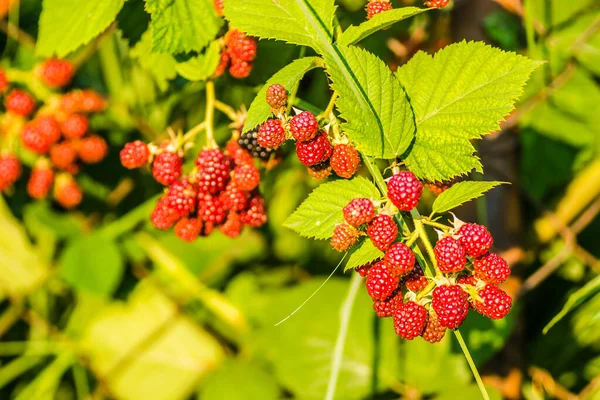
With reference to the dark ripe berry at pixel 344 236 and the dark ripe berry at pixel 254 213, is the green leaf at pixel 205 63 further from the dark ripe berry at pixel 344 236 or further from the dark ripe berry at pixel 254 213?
the dark ripe berry at pixel 344 236

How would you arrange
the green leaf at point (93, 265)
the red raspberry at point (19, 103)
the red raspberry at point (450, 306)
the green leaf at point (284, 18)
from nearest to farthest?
the red raspberry at point (450, 306) < the green leaf at point (284, 18) < the red raspberry at point (19, 103) < the green leaf at point (93, 265)

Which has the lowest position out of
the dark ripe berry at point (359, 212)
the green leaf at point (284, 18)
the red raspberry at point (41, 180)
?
the red raspberry at point (41, 180)

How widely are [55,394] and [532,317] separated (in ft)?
4.82

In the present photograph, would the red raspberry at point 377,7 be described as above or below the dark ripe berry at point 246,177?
above

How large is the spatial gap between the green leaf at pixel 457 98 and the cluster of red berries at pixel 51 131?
3.45 ft

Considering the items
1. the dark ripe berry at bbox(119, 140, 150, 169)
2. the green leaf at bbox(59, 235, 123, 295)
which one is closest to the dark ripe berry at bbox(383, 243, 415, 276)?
the dark ripe berry at bbox(119, 140, 150, 169)

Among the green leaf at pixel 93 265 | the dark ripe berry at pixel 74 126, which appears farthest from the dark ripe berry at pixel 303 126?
the green leaf at pixel 93 265

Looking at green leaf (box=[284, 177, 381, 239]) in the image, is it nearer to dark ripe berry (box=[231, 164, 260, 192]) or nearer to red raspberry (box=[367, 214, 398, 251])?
red raspberry (box=[367, 214, 398, 251])

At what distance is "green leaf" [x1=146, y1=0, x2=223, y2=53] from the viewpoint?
3.06ft

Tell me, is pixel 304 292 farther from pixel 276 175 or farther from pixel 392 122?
pixel 392 122

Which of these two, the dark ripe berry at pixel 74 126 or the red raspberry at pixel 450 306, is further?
the dark ripe berry at pixel 74 126

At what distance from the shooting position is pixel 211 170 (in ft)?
3.13

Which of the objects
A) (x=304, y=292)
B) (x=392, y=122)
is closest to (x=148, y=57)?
(x=392, y=122)

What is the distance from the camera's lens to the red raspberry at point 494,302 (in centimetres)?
68
